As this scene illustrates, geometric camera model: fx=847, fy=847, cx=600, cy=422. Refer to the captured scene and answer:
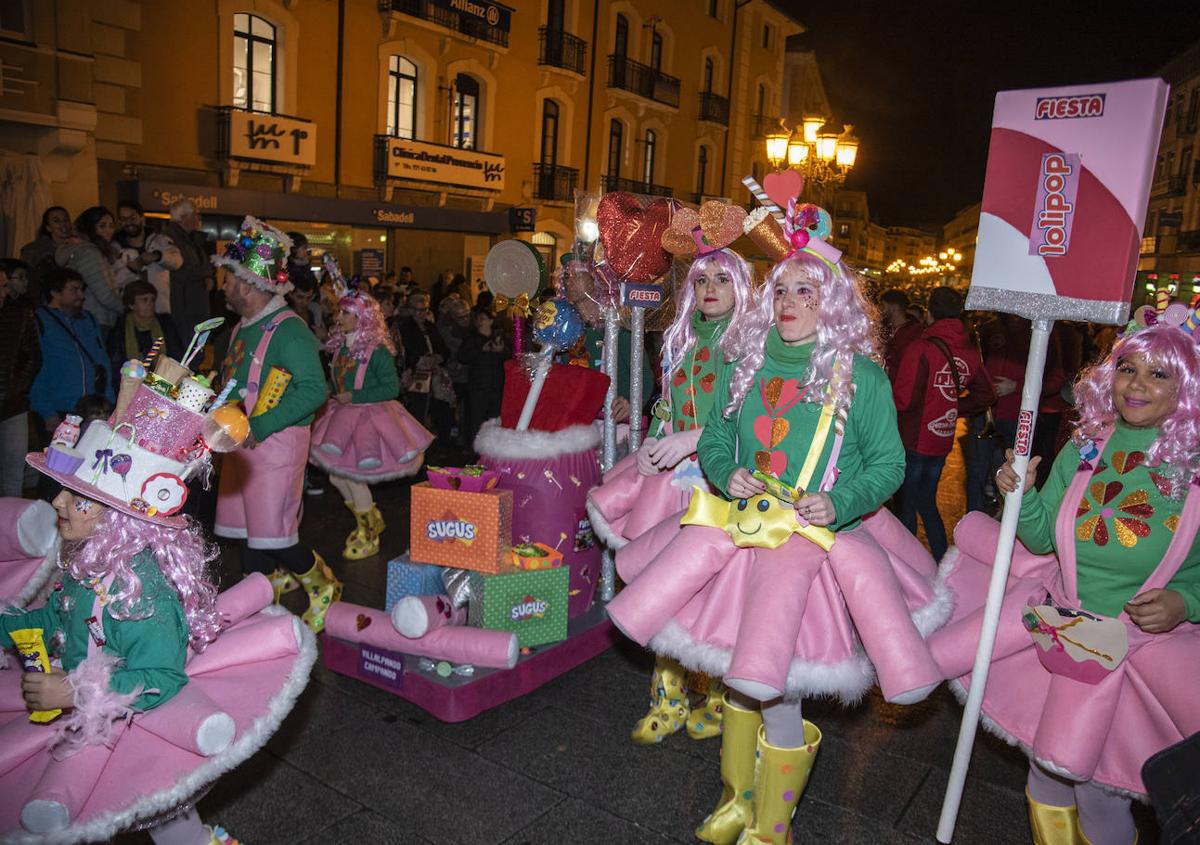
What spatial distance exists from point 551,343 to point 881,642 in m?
2.84

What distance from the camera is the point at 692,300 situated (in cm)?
420

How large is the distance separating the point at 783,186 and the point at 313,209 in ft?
50.4

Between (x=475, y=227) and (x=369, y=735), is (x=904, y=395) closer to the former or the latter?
(x=369, y=735)

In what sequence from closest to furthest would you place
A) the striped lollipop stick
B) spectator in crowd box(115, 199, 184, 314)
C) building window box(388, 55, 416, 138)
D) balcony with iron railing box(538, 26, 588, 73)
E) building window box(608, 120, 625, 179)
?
the striped lollipop stick
spectator in crowd box(115, 199, 184, 314)
building window box(388, 55, 416, 138)
balcony with iron railing box(538, 26, 588, 73)
building window box(608, 120, 625, 179)

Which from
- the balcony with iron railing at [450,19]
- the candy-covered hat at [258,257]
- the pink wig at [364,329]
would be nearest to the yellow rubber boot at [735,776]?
the candy-covered hat at [258,257]

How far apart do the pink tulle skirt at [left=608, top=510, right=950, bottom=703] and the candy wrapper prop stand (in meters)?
1.94

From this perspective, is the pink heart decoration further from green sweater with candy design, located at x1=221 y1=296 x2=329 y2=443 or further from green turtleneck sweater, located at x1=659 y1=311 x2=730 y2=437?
green sweater with candy design, located at x1=221 y1=296 x2=329 y2=443

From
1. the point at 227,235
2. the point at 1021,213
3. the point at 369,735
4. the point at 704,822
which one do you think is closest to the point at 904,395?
the point at 1021,213

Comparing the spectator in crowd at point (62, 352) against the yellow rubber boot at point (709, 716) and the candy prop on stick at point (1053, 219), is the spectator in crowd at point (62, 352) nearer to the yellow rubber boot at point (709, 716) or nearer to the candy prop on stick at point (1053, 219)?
the yellow rubber boot at point (709, 716)

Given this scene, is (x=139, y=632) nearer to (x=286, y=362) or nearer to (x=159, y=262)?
(x=286, y=362)

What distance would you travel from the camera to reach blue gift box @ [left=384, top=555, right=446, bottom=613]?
473 centimetres

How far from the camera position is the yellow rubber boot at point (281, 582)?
537 centimetres

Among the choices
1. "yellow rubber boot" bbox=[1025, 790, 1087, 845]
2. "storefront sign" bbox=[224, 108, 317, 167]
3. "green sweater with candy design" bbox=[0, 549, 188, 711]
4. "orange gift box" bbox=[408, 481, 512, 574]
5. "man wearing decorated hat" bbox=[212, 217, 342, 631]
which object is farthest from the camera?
"storefront sign" bbox=[224, 108, 317, 167]

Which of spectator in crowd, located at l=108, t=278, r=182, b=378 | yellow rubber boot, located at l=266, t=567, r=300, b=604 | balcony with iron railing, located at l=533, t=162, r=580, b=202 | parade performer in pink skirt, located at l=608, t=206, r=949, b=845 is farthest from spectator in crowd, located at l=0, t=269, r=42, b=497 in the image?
balcony with iron railing, located at l=533, t=162, r=580, b=202
